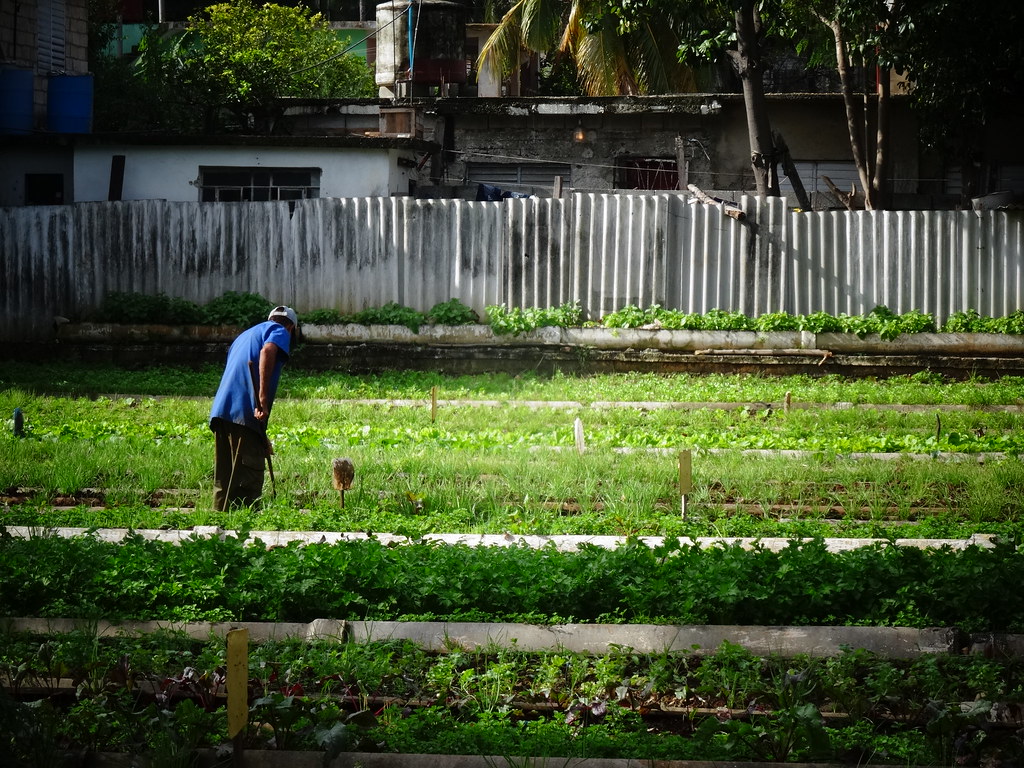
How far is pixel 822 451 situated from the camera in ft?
41.2

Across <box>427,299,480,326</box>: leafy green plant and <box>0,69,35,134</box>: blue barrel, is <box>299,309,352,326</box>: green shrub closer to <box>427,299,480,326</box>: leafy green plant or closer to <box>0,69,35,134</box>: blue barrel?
<box>427,299,480,326</box>: leafy green plant

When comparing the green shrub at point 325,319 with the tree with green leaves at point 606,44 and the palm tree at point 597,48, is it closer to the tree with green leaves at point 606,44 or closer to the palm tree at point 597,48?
the tree with green leaves at point 606,44

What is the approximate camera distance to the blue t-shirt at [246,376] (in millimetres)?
10492

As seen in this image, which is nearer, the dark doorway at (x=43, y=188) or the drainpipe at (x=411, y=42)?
the dark doorway at (x=43, y=188)

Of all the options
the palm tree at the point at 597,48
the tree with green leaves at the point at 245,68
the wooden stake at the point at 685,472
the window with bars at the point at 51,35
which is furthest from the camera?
the palm tree at the point at 597,48

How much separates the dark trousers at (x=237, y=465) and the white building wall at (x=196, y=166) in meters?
12.6

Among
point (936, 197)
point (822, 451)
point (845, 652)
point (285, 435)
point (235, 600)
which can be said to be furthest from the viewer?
point (936, 197)

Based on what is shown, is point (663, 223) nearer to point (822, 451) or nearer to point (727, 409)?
point (727, 409)

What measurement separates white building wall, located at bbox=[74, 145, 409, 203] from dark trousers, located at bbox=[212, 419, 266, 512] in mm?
12577

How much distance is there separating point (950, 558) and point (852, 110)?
1661 centimetres

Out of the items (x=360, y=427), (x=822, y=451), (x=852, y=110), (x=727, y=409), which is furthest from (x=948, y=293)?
(x=360, y=427)

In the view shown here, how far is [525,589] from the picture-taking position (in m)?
7.62

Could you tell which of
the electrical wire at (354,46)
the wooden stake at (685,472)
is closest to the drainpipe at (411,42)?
the electrical wire at (354,46)

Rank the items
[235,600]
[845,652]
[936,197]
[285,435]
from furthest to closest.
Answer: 1. [936,197]
2. [285,435]
3. [235,600]
4. [845,652]
